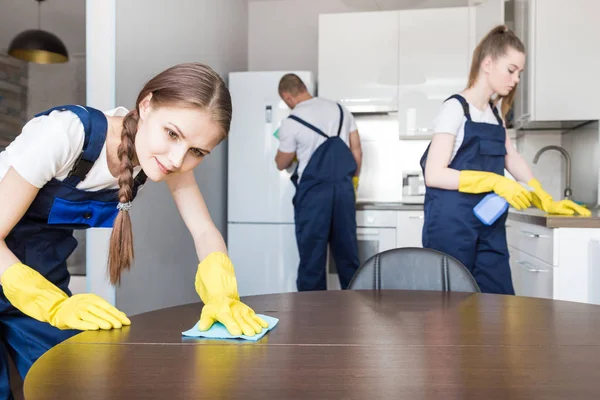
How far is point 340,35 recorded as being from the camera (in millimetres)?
4258

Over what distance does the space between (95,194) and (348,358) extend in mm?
785

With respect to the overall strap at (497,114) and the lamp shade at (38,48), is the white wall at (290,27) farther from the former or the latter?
the overall strap at (497,114)

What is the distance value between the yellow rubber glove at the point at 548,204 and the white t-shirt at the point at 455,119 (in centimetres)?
37

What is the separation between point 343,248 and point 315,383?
2.97 meters

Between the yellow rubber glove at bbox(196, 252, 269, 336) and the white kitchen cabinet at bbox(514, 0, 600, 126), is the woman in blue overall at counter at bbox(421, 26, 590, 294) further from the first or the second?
the white kitchen cabinet at bbox(514, 0, 600, 126)

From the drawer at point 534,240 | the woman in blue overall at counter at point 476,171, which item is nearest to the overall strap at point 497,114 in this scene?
the woman in blue overall at counter at point 476,171

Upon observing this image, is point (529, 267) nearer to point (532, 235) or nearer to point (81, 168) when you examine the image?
point (532, 235)

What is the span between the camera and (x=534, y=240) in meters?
2.80

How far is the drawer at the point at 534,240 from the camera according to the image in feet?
8.30

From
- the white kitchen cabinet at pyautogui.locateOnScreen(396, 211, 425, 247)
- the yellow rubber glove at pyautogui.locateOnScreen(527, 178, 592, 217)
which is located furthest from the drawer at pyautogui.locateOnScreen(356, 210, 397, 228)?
the yellow rubber glove at pyautogui.locateOnScreen(527, 178, 592, 217)

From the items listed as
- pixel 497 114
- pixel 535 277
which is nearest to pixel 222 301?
pixel 497 114

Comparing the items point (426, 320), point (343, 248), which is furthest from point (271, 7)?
point (426, 320)

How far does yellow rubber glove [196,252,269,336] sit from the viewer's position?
3.81ft

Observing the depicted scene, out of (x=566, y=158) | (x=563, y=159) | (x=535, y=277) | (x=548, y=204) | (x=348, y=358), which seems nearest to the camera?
(x=348, y=358)
